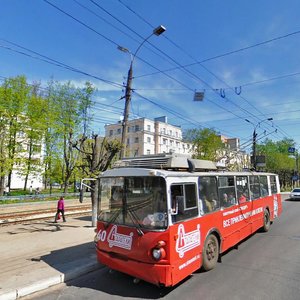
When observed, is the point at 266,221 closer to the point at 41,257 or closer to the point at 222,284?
the point at 222,284

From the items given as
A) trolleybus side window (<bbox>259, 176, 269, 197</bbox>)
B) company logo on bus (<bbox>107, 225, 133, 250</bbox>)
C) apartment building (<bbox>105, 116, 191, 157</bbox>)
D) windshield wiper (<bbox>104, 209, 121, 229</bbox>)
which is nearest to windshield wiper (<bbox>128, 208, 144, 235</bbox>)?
company logo on bus (<bbox>107, 225, 133, 250</bbox>)

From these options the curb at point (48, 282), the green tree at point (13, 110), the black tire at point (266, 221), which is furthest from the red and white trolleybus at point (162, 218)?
the green tree at point (13, 110)

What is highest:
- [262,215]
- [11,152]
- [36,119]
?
[36,119]

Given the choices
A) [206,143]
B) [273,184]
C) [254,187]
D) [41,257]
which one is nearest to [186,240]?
[41,257]

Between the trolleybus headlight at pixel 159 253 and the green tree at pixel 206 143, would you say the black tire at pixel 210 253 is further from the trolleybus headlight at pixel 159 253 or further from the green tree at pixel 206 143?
the green tree at pixel 206 143

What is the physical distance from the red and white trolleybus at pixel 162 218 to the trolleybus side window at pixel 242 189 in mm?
1028

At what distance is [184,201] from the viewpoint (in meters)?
5.79

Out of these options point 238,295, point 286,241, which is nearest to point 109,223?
point 238,295

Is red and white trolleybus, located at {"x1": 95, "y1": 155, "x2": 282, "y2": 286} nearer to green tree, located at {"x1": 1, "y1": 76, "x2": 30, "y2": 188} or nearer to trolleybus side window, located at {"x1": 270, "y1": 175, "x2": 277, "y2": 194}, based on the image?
trolleybus side window, located at {"x1": 270, "y1": 175, "x2": 277, "y2": 194}

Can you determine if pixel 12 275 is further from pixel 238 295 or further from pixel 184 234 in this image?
pixel 238 295

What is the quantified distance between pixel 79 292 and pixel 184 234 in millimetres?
2388

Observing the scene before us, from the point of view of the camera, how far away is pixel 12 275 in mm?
6273

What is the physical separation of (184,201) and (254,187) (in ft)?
18.2

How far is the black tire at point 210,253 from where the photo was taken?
21.2 feet
